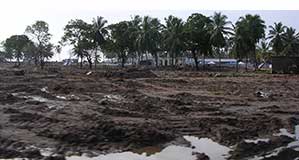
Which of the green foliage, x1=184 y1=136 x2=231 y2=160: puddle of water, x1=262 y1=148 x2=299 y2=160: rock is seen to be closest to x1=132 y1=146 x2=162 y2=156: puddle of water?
x1=184 y1=136 x2=231 y2=160: puddle of water

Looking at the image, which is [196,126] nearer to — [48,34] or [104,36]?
[104,36]

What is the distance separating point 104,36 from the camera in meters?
92.9

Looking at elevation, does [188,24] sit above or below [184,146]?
above

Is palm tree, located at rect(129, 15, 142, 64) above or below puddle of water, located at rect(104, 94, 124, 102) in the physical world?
above

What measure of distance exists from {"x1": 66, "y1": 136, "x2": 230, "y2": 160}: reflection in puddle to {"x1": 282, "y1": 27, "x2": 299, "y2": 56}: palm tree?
74.0m

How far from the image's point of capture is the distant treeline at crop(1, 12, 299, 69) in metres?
78.7

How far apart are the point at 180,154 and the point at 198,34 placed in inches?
2655

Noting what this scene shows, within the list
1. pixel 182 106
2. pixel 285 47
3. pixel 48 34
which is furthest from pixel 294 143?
pixel 48 34

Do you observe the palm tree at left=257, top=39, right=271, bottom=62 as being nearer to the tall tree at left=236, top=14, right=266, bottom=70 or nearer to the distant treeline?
the distant treeline

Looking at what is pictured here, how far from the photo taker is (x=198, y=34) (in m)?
80.2

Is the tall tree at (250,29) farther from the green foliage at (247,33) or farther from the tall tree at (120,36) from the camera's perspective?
the tall tree at (120,36)

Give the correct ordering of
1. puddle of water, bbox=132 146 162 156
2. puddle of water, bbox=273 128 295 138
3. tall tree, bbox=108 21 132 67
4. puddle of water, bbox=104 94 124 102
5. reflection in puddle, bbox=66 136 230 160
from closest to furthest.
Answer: reflection in puddle, bbox=66 136 230 160
puddle of water, bbox=132 146 162 156
puddle of water, bbox=273 128 295 138
puddle of water, bbox=104 94 124 102
tall tree, bbox=108 21 132 67

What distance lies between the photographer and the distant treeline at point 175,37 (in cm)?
7869

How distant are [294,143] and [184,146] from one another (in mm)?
3702
